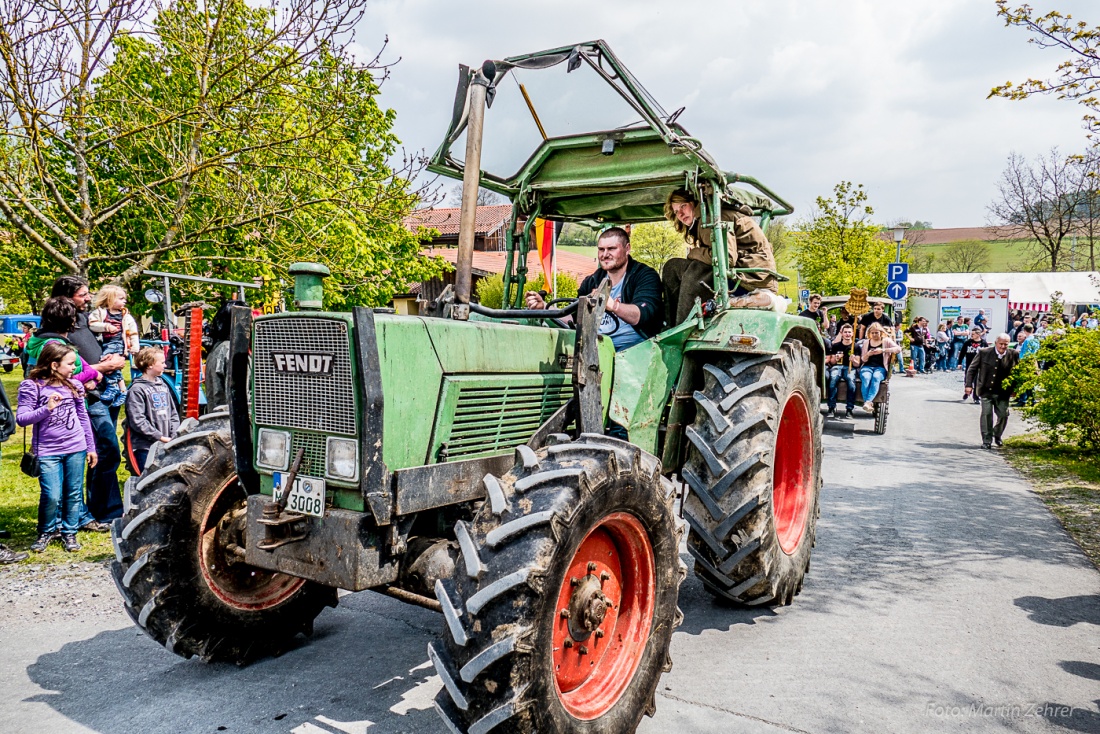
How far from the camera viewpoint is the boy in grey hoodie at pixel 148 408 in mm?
5945

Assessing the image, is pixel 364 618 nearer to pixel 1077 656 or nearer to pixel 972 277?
pixel 1077 656

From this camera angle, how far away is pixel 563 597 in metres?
2.83

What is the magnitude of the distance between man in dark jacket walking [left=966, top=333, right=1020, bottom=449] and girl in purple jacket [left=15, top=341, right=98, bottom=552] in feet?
35.8

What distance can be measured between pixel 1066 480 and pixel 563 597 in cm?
802

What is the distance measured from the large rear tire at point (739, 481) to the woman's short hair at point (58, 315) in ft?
15.5

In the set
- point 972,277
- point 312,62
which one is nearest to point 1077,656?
point 312,62

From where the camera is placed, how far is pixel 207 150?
8.89 m

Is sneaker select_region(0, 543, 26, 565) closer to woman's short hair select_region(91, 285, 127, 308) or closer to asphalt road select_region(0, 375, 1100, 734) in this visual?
asphalt road select_region(0, 375, 1100, 734)

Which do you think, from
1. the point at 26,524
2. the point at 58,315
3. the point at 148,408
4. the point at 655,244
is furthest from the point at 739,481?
the point at 655,244

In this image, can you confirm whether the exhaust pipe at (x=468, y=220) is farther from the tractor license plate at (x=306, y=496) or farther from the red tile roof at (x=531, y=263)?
the red tile roof at (x=531, y=263)

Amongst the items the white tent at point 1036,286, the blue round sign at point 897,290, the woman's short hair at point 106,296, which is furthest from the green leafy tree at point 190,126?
the white tent at point 1036,286

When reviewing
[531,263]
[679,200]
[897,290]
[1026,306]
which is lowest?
[679,200]

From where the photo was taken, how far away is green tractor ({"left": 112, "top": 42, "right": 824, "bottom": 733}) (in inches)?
100

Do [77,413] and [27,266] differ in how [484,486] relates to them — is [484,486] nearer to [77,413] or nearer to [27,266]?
[77,413]
